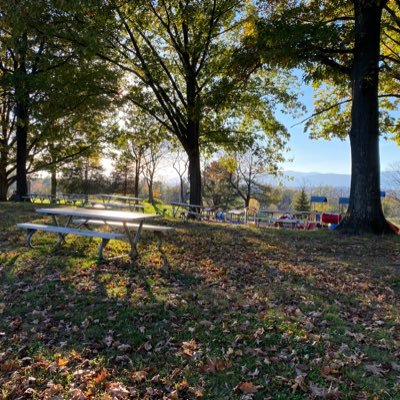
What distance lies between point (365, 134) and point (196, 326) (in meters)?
7.57

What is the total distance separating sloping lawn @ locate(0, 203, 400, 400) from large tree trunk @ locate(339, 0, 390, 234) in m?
2.43

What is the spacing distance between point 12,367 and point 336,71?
35.0ft

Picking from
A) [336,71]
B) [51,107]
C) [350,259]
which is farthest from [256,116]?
[350,259]

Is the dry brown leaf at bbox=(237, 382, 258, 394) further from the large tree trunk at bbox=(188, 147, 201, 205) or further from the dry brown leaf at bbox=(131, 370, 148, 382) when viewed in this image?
the large tree trunk at bbox=(188, 147, 201, 205)

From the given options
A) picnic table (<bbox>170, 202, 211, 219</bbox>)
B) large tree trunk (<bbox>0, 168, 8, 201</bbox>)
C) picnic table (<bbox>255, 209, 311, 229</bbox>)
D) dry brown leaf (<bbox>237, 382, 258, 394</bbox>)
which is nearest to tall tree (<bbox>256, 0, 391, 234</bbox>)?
picnic table (<bbox>255, 209, 311, 229</bbox>)

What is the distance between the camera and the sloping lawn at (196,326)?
9.58 feet

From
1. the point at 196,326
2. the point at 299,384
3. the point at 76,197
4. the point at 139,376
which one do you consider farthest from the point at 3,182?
the point at 299,384

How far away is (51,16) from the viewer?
37.1 feet

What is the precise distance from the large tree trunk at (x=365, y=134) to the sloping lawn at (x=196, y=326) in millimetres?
2435

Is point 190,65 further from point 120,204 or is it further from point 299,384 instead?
point 299,384

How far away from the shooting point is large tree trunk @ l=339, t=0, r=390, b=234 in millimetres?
9219

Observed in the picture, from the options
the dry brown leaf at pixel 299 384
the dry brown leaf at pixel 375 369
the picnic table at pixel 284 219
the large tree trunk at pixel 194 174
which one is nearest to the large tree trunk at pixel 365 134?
the picnic table at pixel 284 219

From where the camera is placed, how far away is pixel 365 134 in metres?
9.24

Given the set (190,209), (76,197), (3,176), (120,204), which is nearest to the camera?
(120,204)
